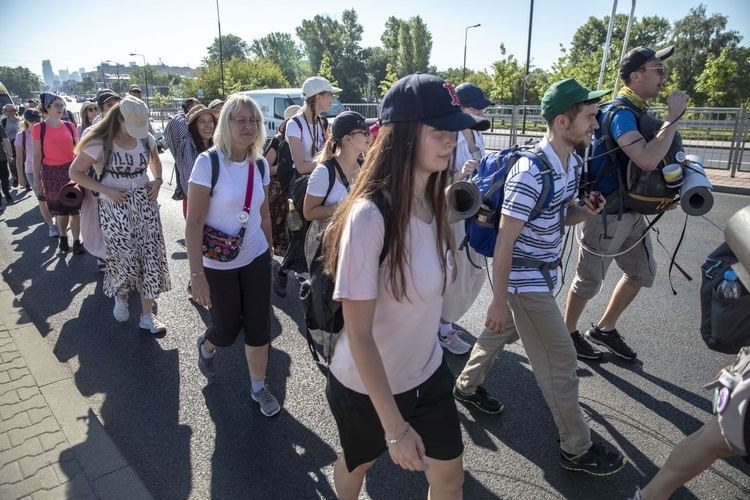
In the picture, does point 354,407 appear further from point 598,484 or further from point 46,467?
point 46,467

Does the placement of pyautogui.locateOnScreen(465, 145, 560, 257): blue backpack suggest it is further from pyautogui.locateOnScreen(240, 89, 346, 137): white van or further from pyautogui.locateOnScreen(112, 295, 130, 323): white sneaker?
pyautogui.locateOnScreen(240, 89, 346, 137): white van

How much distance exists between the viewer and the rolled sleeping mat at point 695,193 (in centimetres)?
296

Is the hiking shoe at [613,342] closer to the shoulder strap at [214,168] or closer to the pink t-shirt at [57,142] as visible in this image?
the shoulder strap at [214,168]

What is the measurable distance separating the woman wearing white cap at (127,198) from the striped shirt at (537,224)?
305 cm

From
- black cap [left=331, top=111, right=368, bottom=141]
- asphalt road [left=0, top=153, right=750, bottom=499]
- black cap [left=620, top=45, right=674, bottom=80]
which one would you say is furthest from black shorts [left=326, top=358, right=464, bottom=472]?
black cap [left=620, top=45, right=674, bottom=80]

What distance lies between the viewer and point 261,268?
3213 mm

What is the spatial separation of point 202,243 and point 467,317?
8.83 feet

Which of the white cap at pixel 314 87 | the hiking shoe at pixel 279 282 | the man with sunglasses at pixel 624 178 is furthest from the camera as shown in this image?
the hiking shoe at pixel 279 282

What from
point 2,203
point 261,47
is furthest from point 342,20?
point 2,203

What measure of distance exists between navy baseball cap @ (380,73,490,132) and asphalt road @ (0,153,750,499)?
1.95 meters

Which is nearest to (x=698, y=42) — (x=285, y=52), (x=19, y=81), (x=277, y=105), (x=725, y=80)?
(x=725, y=80)

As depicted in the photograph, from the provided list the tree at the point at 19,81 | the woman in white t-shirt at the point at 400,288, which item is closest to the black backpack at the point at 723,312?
the woman in white t-shirt at the point at 400,288

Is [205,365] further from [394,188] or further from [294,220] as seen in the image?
[394,188]

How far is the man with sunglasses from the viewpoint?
3.13m
